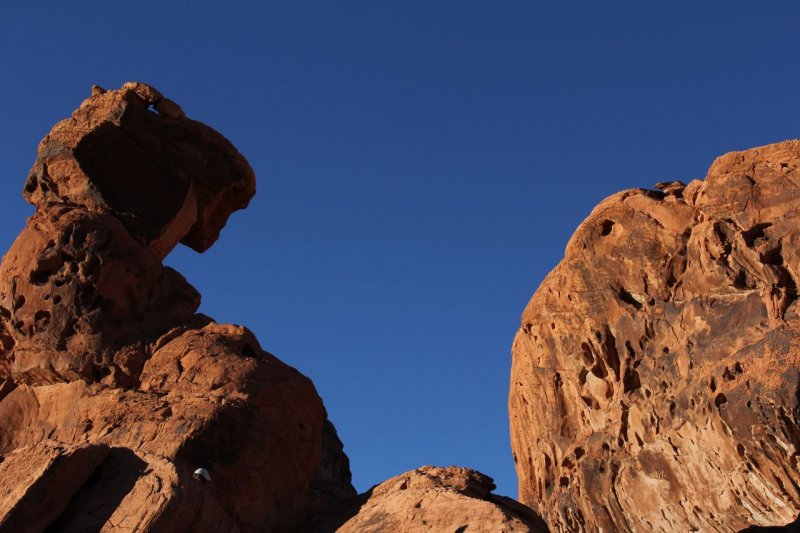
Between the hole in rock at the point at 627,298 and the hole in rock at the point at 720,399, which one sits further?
the hole in rock at the point at 627,298

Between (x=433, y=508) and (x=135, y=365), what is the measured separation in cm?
759

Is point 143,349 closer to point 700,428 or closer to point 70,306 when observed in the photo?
point 70,306

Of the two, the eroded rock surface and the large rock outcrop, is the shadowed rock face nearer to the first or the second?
the large rock outcrop

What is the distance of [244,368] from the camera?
1716cm

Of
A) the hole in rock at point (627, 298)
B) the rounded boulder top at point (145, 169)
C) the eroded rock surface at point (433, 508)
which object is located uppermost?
the hole in rock at point (627, 298)

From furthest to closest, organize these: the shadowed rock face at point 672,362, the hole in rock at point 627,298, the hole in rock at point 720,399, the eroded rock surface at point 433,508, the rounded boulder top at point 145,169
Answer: the hole in rock at point 627,298 → the hole in rock at point 720,399 → the shadowed rock face at point 672,362 → the rounded boulder top at point 145,169 → the eroded rock surface at point 433,508

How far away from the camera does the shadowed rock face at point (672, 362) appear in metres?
25.1

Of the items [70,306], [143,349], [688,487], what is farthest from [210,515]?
[688,487]

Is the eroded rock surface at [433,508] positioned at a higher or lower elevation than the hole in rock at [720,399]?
lower

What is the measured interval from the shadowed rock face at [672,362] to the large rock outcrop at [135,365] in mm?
9567

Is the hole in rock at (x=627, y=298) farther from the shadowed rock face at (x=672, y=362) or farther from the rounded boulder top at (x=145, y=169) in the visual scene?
the rounded boulder top at (x=145, y=169)

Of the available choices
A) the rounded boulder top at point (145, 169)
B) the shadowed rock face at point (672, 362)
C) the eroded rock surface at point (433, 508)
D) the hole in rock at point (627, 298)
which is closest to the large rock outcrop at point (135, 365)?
the rounded boulder top at point (145, 169)

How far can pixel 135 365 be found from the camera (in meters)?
18.5

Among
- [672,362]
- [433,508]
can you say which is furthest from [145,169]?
[672,362]
